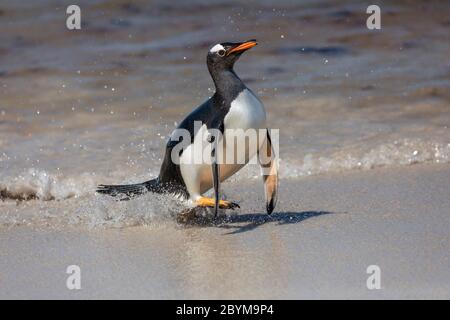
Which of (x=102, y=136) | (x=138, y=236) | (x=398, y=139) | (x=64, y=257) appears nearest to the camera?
(x=64, y=257)

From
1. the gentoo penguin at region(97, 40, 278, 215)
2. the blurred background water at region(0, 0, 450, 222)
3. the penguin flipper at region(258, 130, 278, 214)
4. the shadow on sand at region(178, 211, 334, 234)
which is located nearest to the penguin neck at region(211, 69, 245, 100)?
the gentoo penguin at region(97, 40, 278, 215)

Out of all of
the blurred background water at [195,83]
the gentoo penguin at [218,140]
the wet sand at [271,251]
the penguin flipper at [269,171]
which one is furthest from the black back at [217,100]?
the blurred background water at [195,83]

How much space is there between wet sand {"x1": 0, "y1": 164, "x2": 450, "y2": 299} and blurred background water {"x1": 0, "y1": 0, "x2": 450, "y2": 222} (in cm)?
92

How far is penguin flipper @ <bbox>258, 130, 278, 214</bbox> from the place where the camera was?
18.5ft

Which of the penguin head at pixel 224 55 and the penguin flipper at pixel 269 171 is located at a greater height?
the penguin head at pixel 224 55

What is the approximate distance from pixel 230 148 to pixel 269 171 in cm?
44

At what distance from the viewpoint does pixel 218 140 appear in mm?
5328

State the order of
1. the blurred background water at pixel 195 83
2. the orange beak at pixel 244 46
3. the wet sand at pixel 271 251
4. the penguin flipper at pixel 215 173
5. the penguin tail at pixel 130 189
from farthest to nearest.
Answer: the blurred background water at pixel 195 83 < the penguin tail at pixel 130 189 < the orange beak at pixel 244 46 < the penguin flipper at pixel 215 173 < the wet sand at pixel 271 251

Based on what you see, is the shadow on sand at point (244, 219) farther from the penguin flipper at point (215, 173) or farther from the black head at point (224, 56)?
the black head at point (224, 56)

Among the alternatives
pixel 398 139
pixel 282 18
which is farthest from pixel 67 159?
pixel 282 18

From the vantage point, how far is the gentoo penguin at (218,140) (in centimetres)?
533

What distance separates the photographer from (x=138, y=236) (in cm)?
541
